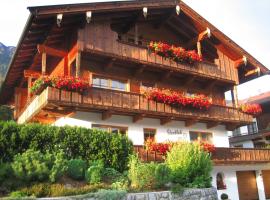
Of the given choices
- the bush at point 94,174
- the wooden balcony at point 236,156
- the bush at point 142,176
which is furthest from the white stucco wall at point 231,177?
the bush at point 94,174

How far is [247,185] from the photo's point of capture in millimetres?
25156

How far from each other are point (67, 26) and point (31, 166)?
9586mm

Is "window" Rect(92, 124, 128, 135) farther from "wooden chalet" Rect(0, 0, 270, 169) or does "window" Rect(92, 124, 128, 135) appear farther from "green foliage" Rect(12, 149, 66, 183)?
"green foliage" Rect(12, 149, 66, 183)

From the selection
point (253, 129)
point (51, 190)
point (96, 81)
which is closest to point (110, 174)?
point (51, 190)

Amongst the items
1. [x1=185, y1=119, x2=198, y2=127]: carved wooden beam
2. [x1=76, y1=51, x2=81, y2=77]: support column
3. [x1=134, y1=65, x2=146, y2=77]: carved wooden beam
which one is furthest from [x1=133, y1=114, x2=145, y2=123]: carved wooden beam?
[x1=76, y1=51, x2=81, y2=77]: support column

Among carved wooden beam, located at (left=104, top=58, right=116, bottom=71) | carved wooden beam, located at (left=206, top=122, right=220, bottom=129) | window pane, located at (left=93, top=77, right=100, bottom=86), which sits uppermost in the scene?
carved wooden beam, located at (left=104, top=58, right=116, bottom=71)

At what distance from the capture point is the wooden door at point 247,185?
24686 mm

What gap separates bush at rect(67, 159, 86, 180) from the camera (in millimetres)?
12641

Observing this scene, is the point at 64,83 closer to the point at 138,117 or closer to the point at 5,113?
the point at 138,117

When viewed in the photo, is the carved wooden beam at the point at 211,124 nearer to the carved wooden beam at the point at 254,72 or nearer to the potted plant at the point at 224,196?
the potted plant at the point at 224,196

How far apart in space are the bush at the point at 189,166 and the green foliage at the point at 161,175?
35 centimetres

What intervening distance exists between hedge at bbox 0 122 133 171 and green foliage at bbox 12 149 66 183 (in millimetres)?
648

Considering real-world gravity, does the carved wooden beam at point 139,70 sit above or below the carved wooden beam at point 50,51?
below

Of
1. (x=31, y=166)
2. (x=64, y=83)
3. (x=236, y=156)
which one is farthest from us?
(x=236, y=156)
